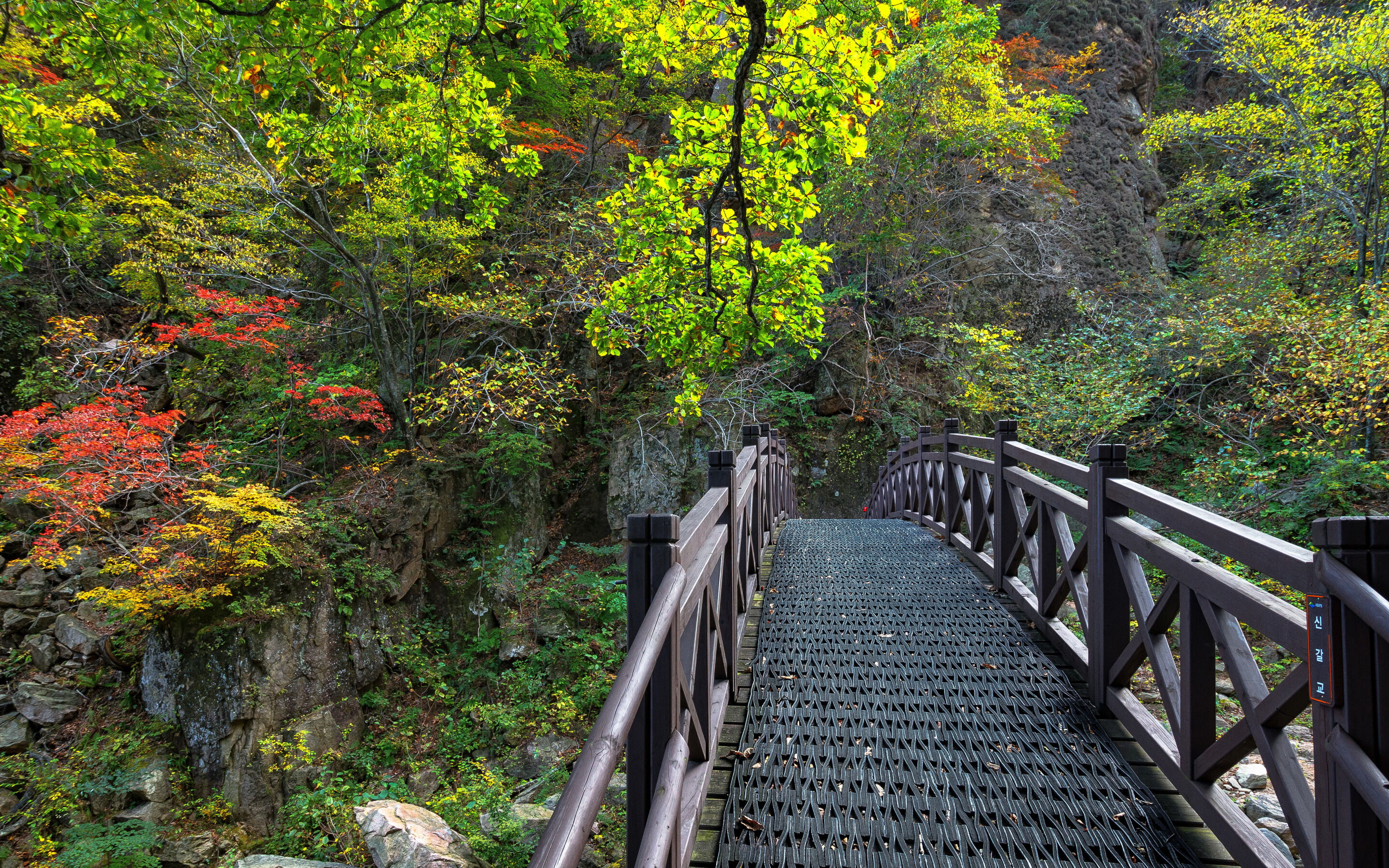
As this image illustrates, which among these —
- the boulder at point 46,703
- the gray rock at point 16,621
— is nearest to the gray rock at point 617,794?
the boulder at point 46,703

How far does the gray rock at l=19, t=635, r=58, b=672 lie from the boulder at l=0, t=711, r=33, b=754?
0.69 metres

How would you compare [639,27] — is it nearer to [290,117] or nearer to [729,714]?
[290,117]

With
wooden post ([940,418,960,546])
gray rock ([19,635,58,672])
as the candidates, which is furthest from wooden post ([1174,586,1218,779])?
gray rock ([19,635,58,672])

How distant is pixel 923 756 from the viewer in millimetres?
2561

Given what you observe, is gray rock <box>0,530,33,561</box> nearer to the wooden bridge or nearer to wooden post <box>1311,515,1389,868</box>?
the wooden bridge

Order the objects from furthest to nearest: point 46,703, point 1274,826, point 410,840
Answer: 1. point 46,703
2. point 410,840
3. point 1274,826

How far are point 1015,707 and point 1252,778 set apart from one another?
229 cm

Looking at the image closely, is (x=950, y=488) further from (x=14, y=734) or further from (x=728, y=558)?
(x=14, y=734)

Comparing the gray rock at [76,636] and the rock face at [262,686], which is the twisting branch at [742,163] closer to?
the rock face at [262,686]

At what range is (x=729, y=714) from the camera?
2.93 m

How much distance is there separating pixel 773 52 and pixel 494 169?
9.13 m

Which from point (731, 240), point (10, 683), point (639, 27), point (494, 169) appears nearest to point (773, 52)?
point (731, 240)

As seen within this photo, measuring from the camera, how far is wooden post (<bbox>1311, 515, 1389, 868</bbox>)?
141 centimetres

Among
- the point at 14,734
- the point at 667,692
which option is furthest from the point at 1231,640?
the point at 14,734
